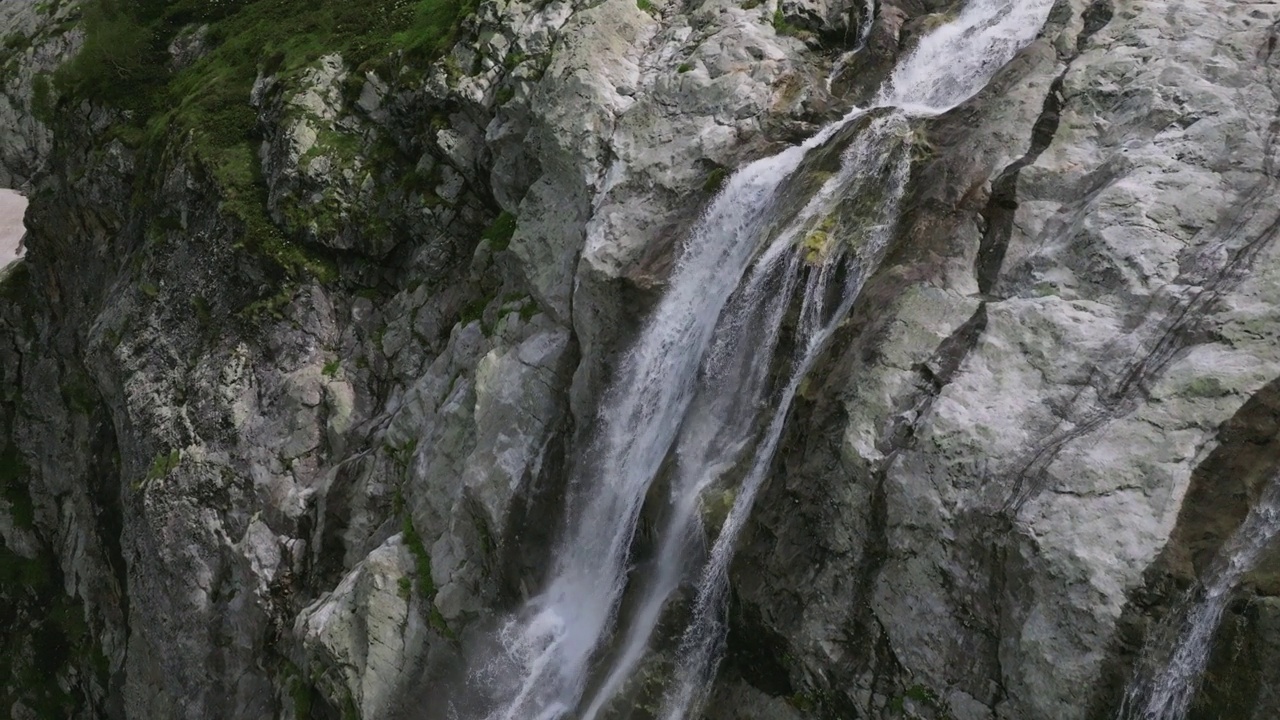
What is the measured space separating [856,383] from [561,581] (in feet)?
24.5

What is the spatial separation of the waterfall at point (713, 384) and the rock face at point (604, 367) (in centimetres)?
62

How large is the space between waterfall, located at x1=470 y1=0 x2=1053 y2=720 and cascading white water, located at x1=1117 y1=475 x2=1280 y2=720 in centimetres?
543

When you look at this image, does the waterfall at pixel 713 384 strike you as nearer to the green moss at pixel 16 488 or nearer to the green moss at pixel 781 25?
the green moss at pixel 781 25

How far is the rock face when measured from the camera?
34.8 ft

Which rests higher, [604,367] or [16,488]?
[16,488]

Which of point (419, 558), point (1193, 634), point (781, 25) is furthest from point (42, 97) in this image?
point (1193, 634)

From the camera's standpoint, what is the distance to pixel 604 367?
17.4 m

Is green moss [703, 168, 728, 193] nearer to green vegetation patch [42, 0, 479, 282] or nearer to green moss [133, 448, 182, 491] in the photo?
green vegetation patch [42, 0, 479, 282]

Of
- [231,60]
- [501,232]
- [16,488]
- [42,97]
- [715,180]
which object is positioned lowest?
[16,488]

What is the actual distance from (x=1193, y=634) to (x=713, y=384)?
779 centimetres

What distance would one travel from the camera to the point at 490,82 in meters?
22.4

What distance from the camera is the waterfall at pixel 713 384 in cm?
1387

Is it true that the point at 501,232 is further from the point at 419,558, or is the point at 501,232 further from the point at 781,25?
the point at 781,25

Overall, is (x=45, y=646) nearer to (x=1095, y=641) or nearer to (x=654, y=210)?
(x=654, y=210)
